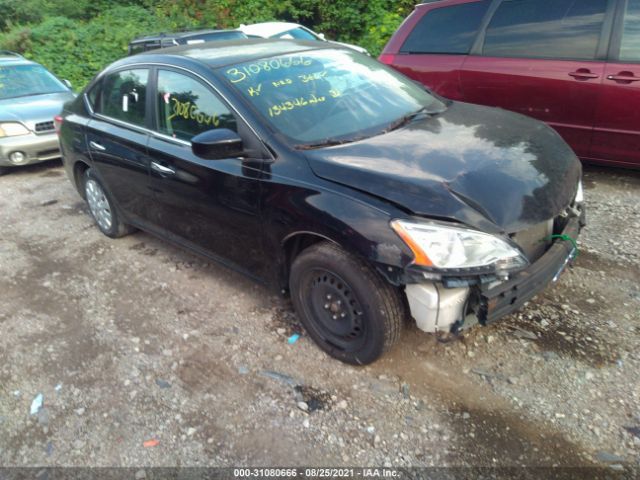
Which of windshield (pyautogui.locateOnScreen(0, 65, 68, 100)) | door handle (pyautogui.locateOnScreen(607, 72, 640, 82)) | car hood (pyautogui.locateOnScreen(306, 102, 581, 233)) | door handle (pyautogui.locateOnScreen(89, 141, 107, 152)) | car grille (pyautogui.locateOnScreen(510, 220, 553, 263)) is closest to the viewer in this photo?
car hood (pyautogui.locateOnScreen(306, 102, 581, 233))

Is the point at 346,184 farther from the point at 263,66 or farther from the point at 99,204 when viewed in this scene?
the point at 99,204

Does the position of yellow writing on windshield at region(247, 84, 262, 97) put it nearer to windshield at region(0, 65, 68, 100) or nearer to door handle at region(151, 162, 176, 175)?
door handle at region(151, 162, 176, 175)

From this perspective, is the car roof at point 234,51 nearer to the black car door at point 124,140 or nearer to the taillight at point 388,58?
the black car door at point 124,140

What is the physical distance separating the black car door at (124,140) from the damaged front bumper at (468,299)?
234 cm

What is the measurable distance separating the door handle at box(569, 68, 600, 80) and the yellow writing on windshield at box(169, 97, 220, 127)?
343cm

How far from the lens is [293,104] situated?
3.12 metres

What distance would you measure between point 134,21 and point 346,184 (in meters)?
15.0

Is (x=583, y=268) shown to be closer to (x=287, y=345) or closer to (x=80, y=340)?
(x=287, y=345)

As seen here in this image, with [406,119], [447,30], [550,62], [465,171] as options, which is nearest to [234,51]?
[406,119]

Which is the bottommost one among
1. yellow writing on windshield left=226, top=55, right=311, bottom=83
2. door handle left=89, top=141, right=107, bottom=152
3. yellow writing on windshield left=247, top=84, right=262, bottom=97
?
door handle left=89, top=141, right=107, bottom=152

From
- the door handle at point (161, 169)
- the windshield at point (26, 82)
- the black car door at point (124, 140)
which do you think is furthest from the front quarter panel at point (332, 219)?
the windshield at point (26, 82)

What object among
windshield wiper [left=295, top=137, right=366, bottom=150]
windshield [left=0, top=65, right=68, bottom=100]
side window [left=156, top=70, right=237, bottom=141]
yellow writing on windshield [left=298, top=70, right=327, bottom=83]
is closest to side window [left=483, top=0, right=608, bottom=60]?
yellow writing on windshield [left=298, top=70, right=327, bottom=83]

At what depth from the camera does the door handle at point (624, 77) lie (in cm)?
442

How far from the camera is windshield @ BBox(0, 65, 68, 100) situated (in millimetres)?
7535
